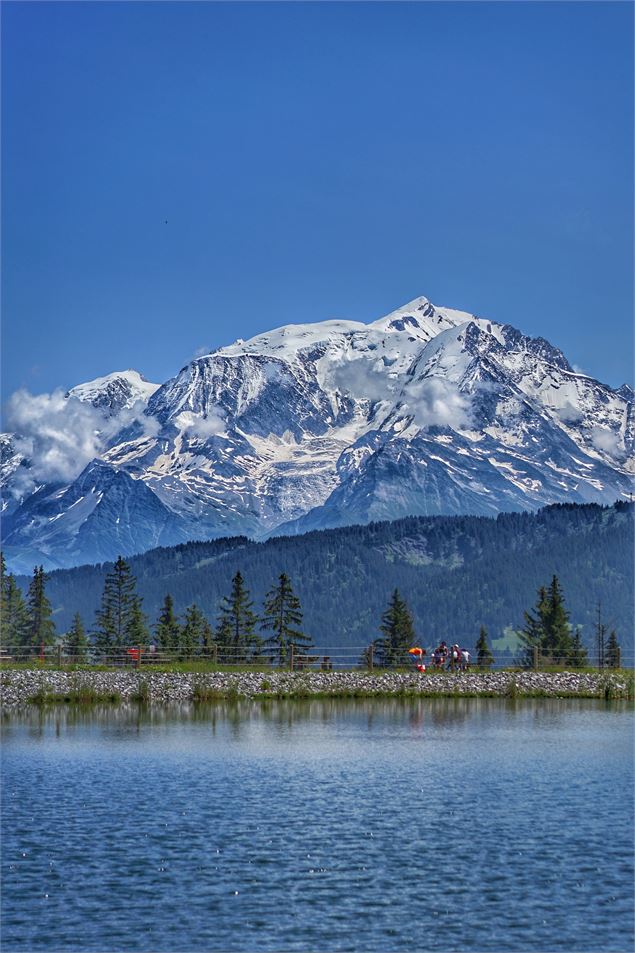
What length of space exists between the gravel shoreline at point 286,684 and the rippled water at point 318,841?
44.9 ft

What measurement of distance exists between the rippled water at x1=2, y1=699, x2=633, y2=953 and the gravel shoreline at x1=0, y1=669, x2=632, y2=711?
44.9ft

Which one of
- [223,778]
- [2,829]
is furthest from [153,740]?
[2,829]

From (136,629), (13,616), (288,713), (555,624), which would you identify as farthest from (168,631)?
(288,713)

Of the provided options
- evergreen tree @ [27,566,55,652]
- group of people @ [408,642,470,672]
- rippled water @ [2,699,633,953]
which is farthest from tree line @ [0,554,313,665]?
rippled water @ [2,699,633,953]

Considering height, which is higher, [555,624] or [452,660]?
[555,624]

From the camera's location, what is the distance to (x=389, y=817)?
36.0 meters

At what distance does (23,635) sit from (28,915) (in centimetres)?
11592

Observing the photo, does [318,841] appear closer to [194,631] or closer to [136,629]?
[194,631]

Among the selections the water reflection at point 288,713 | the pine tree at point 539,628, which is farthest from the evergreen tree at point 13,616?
the water reflection at point 288,713

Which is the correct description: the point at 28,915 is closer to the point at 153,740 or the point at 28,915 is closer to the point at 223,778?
the point at 223,778

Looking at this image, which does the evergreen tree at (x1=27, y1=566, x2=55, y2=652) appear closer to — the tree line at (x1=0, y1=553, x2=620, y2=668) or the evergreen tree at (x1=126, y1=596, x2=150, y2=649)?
the tree line at (x1=0, y1=553, x2=620, y2=668)

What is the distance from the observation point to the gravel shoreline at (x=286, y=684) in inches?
2751

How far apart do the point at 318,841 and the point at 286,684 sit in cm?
4199

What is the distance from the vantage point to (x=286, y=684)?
245 feet
